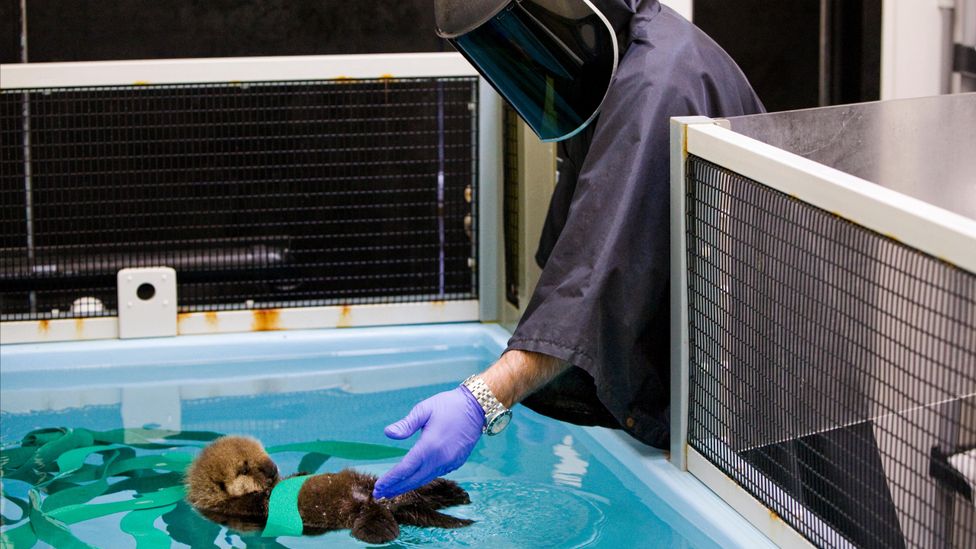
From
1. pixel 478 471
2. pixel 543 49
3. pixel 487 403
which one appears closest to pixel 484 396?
pixel 487 403

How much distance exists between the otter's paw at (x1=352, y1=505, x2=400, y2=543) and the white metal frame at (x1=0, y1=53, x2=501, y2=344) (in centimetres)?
134

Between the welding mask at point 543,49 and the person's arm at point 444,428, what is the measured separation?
437mm

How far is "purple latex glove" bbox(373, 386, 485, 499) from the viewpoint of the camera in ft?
6.10

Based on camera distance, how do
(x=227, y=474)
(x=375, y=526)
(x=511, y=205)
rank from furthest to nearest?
1. (x=511, y=205)
2. (x=227, y=474)
3. (x=375, y=526)

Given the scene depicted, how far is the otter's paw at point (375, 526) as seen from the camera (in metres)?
1.96

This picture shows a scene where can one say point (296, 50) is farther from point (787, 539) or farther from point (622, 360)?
point (787, 539)

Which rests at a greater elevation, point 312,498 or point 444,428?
point 444,428

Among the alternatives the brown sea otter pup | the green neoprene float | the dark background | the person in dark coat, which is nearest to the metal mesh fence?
the dark background

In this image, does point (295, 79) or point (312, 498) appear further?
point (295, 79)

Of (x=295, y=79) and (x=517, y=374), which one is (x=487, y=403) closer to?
(x=517, y=374)

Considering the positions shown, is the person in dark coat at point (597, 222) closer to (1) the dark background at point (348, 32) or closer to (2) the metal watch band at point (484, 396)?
(2) the metal watch band at point (484, 396)

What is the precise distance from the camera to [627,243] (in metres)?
2.03

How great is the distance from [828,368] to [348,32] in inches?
97.5

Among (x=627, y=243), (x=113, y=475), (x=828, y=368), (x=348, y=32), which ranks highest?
(x=348, y=32)
